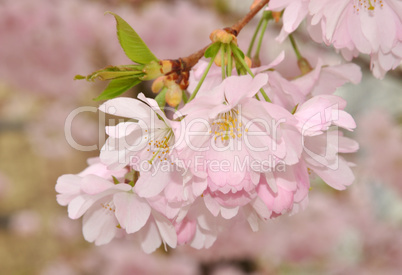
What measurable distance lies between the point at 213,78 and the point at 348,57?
20 cm

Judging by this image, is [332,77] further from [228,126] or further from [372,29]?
[228,126]

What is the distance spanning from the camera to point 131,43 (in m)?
0.55

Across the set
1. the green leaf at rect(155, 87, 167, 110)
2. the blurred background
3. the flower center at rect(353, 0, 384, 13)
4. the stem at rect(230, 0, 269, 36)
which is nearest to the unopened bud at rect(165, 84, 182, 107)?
the green leaf at rect(155, 87, 167, 110)

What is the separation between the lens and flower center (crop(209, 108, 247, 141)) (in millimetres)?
558

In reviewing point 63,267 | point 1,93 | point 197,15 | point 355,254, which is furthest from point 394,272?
point 1,93

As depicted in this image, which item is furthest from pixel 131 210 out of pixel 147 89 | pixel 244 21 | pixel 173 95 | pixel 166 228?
pixel 147 89

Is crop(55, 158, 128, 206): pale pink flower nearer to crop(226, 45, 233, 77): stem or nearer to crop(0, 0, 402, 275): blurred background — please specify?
crop(226, 45, 233, 77): stem

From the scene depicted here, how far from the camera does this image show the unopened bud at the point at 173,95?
1.90 ft

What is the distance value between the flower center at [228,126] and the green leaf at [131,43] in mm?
120

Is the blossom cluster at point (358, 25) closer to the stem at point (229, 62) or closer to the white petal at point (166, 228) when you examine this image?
the stem at point (229, 62)

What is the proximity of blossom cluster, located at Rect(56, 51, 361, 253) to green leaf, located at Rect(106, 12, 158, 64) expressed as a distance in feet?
0.21

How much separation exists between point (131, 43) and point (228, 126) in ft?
0.52

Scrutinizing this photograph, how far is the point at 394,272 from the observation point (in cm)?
341

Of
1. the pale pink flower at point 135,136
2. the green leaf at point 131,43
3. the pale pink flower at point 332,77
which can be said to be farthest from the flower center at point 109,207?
the pale pink flower at point 332,77
